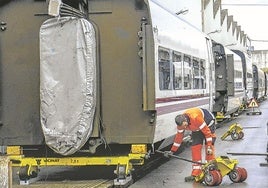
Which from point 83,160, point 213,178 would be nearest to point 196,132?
point 213,178

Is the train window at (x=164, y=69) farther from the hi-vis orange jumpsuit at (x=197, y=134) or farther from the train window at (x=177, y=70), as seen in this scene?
the hi-vis orange jumpsuit at (x=197, y=134)

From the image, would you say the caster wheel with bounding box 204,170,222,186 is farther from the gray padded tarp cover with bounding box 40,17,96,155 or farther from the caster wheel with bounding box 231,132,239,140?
the caster wheel with bounding box 231,132,239,140

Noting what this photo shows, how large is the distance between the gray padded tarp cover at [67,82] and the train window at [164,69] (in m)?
1.25

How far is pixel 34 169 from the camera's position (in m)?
10.6

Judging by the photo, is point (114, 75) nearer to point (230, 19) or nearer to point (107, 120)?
point (107, 120)

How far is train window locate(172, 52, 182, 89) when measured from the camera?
11766mm

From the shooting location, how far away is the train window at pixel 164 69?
1048 cm

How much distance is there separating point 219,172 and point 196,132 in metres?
0.99

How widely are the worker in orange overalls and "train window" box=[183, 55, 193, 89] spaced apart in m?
2.19

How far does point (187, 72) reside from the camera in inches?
522

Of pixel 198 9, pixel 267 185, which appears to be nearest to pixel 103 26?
pixel 267 185

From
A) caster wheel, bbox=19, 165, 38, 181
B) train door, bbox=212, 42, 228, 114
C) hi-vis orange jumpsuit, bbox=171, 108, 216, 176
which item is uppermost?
train door, bbox=212, 42, 228, 114

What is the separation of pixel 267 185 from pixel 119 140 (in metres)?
2.66

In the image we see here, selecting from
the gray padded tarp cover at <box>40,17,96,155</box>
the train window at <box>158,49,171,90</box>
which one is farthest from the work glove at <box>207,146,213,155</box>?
the gray padded tarp cover at <box>40,17,96,155</box>
